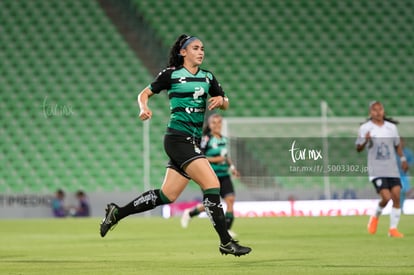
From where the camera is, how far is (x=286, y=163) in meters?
22.8

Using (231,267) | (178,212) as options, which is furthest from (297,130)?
(231,267)

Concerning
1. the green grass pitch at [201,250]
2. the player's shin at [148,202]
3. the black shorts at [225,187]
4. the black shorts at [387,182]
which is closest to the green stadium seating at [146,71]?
the green grass pitch at [201,250]

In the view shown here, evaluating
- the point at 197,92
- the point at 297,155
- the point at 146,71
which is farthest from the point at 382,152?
the point at 146,71

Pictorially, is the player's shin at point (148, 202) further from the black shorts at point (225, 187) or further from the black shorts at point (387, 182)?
the black shorts at point (225, 187)

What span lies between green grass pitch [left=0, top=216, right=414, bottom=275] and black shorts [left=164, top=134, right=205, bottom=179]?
39.3 inches

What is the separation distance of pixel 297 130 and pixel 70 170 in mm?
5939

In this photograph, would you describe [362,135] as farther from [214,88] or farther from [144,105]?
[144,105]

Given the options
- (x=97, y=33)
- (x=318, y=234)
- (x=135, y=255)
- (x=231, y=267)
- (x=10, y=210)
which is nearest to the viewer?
(x=231, y=267)

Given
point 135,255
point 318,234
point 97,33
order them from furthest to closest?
1. point 97,33
2. point 318,234
3. point 135,255

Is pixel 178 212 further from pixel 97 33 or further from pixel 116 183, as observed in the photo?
pixel 97 33

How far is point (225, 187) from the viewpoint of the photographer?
15.5 m

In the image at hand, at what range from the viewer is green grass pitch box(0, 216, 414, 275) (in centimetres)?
830

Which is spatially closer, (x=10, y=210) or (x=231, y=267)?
(x=231, y=267)

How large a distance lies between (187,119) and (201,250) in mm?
2497
